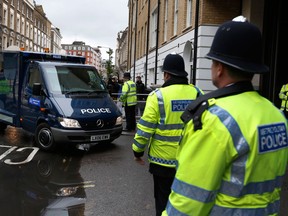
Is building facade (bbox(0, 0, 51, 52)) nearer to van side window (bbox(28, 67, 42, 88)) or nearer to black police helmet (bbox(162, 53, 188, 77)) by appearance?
van side window (bbox(28, 67, 42, 88))

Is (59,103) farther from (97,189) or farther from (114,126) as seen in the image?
(97,189)

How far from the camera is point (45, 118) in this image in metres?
8.27

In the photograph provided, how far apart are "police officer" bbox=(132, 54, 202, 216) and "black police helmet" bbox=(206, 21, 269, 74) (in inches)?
70.8

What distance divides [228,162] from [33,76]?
8.06m

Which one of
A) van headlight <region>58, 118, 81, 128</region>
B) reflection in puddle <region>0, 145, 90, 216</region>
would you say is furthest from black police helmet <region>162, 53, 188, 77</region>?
van headlight <region>58, 118, 81, 128</region>

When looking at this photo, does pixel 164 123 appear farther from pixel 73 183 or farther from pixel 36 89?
pixel 36 89

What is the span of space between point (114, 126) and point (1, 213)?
4.36 meters

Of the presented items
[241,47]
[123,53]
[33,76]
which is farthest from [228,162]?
[123,53]

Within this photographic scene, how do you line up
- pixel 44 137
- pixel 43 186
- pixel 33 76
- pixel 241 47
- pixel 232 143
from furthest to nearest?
pixel 33 76 < pixel 44 137 < pixel 43 186 < pixel 241 47 < pixel 232 143

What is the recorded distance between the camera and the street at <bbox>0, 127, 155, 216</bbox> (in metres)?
4.82

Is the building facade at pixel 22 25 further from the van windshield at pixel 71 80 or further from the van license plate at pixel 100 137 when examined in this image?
the van license plate at pixel 100 137

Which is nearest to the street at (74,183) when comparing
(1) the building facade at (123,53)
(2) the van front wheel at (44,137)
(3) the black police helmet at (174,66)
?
(2) the van front wheel at (44,137)

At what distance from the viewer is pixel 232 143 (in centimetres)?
159

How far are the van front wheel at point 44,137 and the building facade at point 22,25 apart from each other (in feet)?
127
